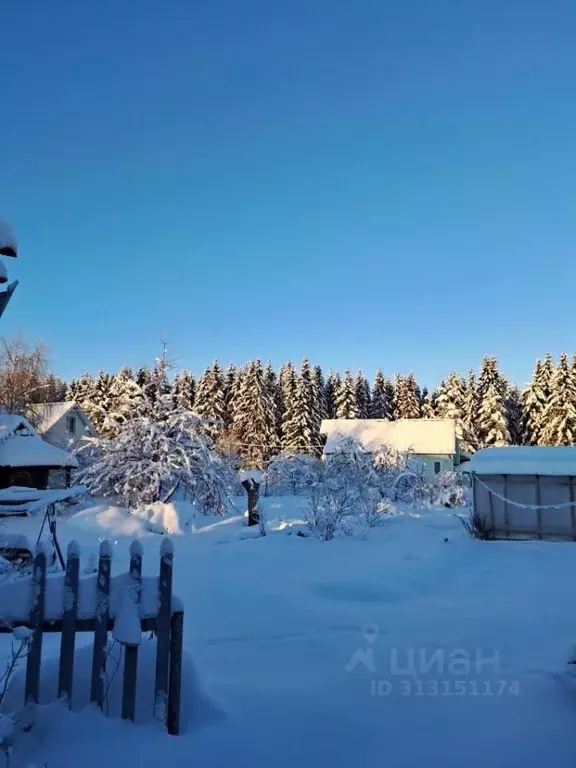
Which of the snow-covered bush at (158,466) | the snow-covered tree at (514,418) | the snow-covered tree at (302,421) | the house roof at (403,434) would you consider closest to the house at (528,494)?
the snow-covered bush at (158,466)

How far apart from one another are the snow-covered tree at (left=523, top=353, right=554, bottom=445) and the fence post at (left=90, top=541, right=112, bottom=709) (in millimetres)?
44711

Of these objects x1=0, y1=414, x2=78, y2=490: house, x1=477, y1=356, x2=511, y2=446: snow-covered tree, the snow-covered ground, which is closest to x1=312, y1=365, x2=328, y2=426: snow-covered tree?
x1=477, y1=356, x2=511, y2=446: snow-covered tree

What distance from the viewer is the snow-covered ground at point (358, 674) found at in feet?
9.84

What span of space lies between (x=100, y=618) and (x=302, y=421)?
45364 millimetres

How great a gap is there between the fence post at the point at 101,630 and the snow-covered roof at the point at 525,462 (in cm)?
1296

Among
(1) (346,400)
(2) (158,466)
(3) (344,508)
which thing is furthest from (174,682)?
(1) (346,400)

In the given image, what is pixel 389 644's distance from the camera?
4918 millimetres

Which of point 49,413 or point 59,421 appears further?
point 59,421

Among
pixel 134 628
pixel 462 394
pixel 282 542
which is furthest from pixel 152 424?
pixel 462 394

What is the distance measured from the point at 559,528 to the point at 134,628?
13631 millimetres

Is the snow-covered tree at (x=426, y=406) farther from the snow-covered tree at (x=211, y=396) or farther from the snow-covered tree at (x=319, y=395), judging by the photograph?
the snow-covered tree at (x=211, y=396)

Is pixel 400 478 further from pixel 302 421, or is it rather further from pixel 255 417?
pixel 255 417

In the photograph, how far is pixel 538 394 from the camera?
43.8 metres

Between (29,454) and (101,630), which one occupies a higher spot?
(29,454)
